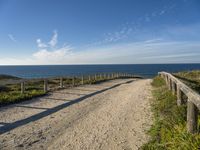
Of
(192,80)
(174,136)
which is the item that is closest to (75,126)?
(174,136)

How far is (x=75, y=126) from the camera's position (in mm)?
8055

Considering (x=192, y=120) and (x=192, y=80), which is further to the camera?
(x=192, y=80)

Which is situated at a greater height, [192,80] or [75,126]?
[192,80]

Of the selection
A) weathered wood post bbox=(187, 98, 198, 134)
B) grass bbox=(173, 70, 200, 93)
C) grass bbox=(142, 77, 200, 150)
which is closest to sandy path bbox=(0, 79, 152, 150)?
grass bbox=(142, 77, 200, 150)

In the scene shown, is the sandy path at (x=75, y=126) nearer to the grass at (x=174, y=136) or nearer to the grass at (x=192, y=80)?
the grass at (x=174, y=136)

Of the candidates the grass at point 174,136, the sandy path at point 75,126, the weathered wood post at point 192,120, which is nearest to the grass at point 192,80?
the sandy path at point 75,126

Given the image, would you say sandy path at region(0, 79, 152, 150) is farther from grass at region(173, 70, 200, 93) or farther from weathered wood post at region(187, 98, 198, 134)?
grass at region(173, 70, 200, 93)

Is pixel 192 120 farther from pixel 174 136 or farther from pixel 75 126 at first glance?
pixel 75 126

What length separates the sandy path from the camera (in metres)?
6.47

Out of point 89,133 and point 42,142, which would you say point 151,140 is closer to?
point 89,133

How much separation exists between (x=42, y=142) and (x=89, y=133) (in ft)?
4.30

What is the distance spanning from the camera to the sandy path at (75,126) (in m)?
6.47

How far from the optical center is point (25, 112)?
10305 mm

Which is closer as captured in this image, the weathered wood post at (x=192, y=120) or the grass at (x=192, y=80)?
the weathered wood post at (x=192, y=120)
